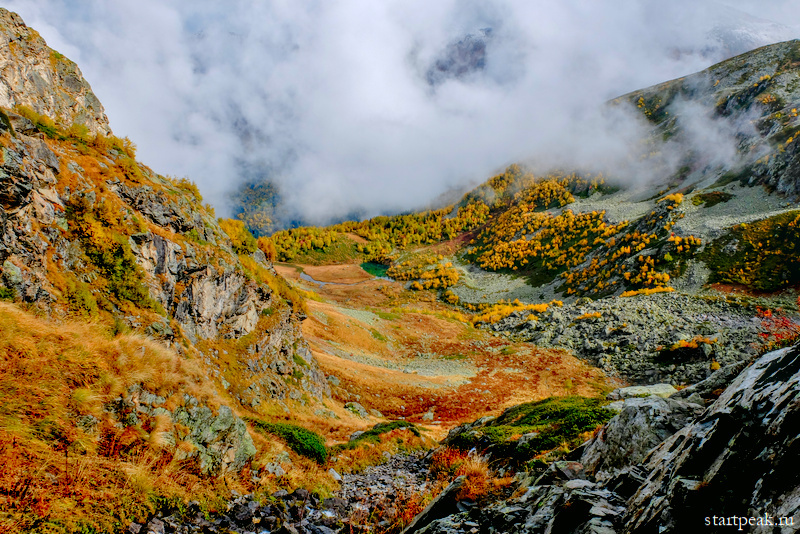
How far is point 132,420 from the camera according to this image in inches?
246

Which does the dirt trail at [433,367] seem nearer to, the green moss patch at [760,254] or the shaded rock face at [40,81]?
the shaded rock face at [40,81]

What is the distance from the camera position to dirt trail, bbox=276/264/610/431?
94.4ft

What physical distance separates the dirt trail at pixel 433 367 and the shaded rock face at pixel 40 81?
84.6 feet

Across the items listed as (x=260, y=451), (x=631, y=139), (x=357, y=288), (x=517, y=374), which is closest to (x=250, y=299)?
(x=260, y=451)

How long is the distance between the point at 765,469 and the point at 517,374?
40896 mm

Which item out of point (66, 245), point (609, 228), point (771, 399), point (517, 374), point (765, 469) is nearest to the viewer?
point (765, 469)

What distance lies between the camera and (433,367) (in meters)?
43.8

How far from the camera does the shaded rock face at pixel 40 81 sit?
18945mm

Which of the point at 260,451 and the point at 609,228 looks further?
the point at 609,228

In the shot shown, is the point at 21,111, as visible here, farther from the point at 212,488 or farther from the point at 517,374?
the point at 517,374

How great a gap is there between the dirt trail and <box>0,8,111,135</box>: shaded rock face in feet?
84.6

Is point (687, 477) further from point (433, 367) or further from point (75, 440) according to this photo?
point (433, 367)

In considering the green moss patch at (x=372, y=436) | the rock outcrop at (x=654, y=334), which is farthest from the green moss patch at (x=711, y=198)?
the green moss patch at (x=372, y=436)

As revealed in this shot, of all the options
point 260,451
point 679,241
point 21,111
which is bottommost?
point 260,451
